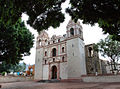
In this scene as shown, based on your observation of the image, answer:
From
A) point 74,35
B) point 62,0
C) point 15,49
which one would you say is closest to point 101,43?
point 74,35

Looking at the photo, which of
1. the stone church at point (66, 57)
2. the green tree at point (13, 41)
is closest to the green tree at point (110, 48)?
the stone church at point (66, 57)

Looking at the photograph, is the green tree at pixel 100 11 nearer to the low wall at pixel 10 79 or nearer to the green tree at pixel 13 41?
the green tree at pixel 13 41

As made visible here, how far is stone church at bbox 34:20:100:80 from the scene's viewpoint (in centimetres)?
2303

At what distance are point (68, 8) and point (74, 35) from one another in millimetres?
19261

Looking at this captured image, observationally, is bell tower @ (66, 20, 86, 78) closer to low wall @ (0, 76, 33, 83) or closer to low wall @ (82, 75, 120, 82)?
low wall @ (82, 75, 120, 82)

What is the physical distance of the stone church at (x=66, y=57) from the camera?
75.6 feet

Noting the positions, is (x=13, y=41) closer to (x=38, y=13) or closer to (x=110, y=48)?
(x=38, y=13)

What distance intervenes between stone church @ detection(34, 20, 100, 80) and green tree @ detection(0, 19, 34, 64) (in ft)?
41.9

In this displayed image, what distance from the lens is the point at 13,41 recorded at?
10.4 meters

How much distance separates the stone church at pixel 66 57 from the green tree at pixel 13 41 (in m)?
12.8

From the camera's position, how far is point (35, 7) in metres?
5.36

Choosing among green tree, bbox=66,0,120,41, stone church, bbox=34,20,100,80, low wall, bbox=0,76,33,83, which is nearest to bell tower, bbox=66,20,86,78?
stone church, bbox=34,20,100,80

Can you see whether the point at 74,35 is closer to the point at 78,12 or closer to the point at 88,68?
the point at 88,68

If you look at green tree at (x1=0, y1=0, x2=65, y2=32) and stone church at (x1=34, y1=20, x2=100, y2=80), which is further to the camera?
stone church at (x1=34, y1=20, x2=100, y2=80)
